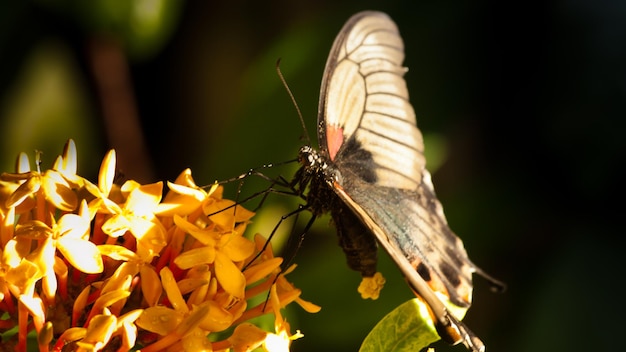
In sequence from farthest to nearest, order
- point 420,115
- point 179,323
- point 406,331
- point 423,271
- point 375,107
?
point 420,115, point 375,107, point 423,271, point 406,331, point 179,323

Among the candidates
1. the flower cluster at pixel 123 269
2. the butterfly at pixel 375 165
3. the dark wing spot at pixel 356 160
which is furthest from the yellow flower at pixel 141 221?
the dark wing spot at pixel 356 160

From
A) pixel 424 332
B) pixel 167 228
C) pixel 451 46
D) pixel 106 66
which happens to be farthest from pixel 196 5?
pixel 424 332

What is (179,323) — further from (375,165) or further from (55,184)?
(375,165)

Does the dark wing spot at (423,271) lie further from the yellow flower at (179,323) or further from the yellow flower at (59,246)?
the yellow flower at (59,246)

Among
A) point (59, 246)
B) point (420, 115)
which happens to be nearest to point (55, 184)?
point (59, 246)

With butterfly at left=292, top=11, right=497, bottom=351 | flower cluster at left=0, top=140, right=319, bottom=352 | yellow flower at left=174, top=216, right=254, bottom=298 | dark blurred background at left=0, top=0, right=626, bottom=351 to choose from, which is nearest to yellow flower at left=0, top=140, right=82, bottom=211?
flower cluster at left=0, top=140, right=319, bottom=352

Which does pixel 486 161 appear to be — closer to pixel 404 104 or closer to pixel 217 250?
pixel 404 104

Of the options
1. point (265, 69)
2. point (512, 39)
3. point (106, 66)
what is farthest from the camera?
point (512, 39)
